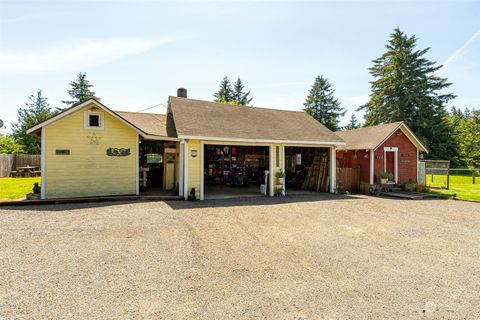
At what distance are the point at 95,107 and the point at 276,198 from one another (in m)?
8.72

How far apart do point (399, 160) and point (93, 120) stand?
54.9ft

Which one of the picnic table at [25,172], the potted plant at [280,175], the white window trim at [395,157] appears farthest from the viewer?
the picnic table at [25,172]

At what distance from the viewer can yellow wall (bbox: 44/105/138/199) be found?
1070cm

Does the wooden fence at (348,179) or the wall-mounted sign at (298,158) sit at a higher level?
the wall-mounted sign at (298,158)

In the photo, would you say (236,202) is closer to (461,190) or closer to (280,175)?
(280,175)

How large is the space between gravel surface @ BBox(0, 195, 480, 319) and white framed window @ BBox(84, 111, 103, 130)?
13.4ft

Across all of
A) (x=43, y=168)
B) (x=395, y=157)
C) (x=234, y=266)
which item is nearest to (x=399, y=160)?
(x=395, y=157)

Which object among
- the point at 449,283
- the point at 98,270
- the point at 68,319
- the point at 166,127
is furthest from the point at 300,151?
the point at 68,319

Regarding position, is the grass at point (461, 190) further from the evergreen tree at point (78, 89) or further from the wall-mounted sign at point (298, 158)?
the evergreen tree at point (78, 89)

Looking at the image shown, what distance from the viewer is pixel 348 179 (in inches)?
617


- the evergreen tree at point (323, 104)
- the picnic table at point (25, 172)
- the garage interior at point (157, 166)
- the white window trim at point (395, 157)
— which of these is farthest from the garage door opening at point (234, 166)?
the evergreen tree at point (323, 104)

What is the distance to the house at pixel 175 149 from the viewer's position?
35.8 feet

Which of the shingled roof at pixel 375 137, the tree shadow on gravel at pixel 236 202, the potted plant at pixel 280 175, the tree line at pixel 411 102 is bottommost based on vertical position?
the tree shadow on gravel at pixel 236 202

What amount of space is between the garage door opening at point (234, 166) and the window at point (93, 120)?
Answer: 6.75 metres
